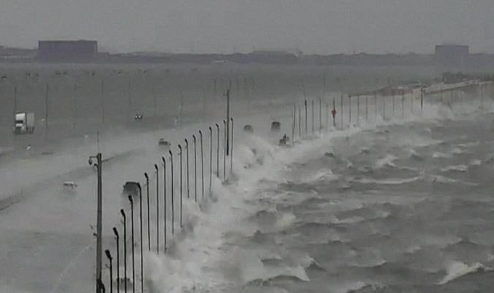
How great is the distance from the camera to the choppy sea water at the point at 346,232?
1224cm

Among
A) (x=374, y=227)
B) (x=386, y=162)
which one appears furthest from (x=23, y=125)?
(x=374, y=227)

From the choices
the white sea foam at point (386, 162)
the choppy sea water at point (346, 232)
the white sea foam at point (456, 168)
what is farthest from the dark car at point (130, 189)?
the white sea foam at point (456, 168)

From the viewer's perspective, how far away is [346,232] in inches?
615

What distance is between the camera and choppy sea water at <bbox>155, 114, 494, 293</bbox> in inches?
482

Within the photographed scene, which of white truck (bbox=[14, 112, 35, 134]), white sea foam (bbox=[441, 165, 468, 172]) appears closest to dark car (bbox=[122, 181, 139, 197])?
white sea foam (bbox=[441, 165, 468, 172])

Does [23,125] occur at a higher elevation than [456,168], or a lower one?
higher

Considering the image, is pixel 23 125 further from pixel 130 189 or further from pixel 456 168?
pixel 130 189

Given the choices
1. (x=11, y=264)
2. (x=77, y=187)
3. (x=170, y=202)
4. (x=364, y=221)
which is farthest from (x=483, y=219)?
(x=11, y=264)

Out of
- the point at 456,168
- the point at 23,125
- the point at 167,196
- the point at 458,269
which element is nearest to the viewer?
the point at 458,269

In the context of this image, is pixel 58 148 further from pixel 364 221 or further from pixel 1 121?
pixel 1 121

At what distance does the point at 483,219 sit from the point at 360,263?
5180mm

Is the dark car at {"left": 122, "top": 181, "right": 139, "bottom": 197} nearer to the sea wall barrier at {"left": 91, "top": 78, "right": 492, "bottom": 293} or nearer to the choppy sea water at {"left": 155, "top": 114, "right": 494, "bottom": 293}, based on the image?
the sea wall barrier at {"left": 91, "top": 78, "right": 492, "bottom": 293}

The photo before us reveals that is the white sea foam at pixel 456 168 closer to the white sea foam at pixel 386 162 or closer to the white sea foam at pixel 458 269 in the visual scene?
the white sea foam at pixel 386 162

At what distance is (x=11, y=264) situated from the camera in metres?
11.8
